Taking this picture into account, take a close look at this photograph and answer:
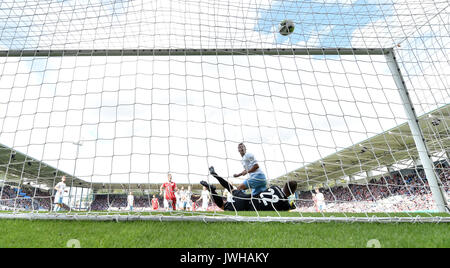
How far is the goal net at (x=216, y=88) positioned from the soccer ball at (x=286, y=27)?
95 mm

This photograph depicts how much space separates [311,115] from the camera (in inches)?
167

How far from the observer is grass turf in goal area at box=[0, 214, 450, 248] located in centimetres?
171

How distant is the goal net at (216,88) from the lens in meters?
3.58

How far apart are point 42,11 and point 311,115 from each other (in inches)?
220

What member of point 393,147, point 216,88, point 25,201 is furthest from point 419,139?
point 25,201

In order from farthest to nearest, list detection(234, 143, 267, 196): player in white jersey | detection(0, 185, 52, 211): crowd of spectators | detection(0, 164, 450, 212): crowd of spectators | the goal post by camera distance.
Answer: detection(0, 164, 450, 212): crowd of spectators < the goal post < detection(234, 143, 267, 196): player in white jersey < detection(0, 185, 52, 211): crowd of spectators

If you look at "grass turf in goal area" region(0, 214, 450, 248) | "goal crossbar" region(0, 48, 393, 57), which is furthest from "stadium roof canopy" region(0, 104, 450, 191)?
"goal crossbar" region(0, 48, 393, 57)

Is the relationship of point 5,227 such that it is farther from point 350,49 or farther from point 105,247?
point 350,49

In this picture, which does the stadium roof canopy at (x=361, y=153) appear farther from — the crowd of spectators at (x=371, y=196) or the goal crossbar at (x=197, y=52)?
the goal crossbar at (x=197, y=52)

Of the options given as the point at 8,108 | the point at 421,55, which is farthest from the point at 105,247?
the point at 421,55

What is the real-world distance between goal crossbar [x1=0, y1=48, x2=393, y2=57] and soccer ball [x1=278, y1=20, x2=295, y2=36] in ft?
1.15

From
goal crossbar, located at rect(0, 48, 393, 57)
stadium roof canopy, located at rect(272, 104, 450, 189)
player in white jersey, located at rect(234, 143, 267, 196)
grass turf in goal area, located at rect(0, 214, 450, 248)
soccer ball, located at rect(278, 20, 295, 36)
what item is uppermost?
soccer ball, located at rect(278, 20, 295, 36)

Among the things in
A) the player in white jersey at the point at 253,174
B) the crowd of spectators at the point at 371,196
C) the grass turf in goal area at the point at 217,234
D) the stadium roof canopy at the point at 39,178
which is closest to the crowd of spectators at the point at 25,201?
the crowd of spectators at the point at 371,196

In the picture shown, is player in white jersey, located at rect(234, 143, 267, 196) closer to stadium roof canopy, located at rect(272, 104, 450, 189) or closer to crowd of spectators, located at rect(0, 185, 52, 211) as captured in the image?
stadium roof canopy, located at rect(272, 104, 450, 189)
